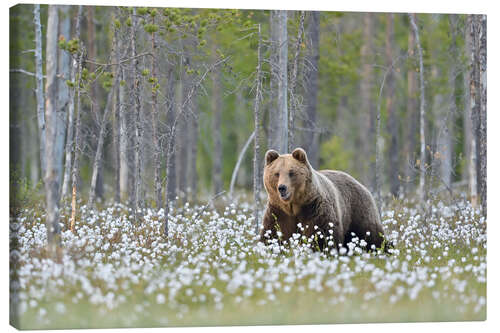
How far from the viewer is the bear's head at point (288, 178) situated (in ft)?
28.8

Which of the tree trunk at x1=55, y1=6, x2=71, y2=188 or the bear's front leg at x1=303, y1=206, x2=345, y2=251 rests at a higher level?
the tree trunk at x1=55, y1=6, x2=71, y2=188

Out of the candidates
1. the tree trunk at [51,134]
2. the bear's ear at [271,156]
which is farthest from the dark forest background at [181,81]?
the bear's ear at [271,156]

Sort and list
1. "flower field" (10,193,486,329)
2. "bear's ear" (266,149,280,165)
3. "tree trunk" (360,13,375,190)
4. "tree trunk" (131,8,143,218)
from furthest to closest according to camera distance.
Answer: "tree trunk" (360,13,375,190), "tree trunk" (131,8,143,218), "bear's ear" (266,149,280,165), "flower field" (10,193,486,329)

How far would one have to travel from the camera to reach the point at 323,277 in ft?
25.5

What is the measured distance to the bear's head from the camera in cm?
877

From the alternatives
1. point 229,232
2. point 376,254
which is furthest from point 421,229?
point 229,232

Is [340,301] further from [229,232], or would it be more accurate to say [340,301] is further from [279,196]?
[229,232]

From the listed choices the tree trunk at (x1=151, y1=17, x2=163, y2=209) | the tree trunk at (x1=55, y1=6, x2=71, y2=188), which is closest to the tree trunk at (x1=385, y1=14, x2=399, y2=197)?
the tree trunk at (x1=55, y1=6, x2=71, y2=188)

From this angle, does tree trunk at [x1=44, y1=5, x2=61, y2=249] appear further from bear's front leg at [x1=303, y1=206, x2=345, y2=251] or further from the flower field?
bear's front leg at [x1=303, y1=206, x2=345, y2=251]

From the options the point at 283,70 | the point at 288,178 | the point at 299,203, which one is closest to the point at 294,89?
the point at 283,70

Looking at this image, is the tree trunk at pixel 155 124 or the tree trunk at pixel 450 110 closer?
the tree trunk at pixel 155 124

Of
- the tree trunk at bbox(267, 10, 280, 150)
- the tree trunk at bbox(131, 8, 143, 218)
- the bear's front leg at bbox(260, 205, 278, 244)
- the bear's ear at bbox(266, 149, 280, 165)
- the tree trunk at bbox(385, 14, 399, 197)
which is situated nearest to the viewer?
the bear's ear at bbox(266, 149, 280, 165)

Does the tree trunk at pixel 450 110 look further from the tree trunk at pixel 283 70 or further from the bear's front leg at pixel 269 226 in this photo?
the bear's front leg at pixel 269 226

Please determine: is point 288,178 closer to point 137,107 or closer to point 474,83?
point 137,107
